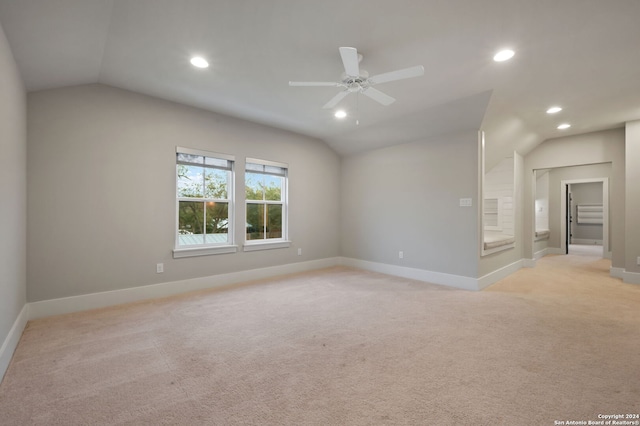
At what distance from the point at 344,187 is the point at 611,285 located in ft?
15.2

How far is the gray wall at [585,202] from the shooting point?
30.3 ft

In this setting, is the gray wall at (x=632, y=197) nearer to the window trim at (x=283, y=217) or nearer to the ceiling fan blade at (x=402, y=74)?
the ceiling fan blade at (x=402, y=74)

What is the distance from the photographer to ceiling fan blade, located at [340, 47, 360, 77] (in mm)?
2044

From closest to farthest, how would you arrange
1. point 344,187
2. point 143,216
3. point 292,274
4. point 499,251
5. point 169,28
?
point 169,28, point 143,216, point 499,251, point 292,274, point 344,187

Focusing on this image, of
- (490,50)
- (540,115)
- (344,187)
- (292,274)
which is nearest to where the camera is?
(490,50)

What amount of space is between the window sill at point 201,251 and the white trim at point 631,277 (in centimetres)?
623

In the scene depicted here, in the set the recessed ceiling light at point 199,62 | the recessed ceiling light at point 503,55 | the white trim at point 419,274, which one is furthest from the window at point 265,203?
the recessed ceiling light at point 503,55

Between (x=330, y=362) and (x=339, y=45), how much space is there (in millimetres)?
2592

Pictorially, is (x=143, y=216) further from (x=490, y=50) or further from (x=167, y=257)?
(x=490, y=50)

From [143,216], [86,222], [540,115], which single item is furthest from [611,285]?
[86,222]

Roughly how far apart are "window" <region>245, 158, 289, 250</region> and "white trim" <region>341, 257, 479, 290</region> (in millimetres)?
1610

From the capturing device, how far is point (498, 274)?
15.5 ft

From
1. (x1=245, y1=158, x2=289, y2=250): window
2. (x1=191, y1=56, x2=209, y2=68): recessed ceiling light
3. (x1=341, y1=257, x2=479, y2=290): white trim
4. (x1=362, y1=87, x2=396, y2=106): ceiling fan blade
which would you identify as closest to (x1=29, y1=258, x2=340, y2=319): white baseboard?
(x1=245, y1=158, x2=289, y2=250): window

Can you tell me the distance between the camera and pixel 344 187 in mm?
6039
